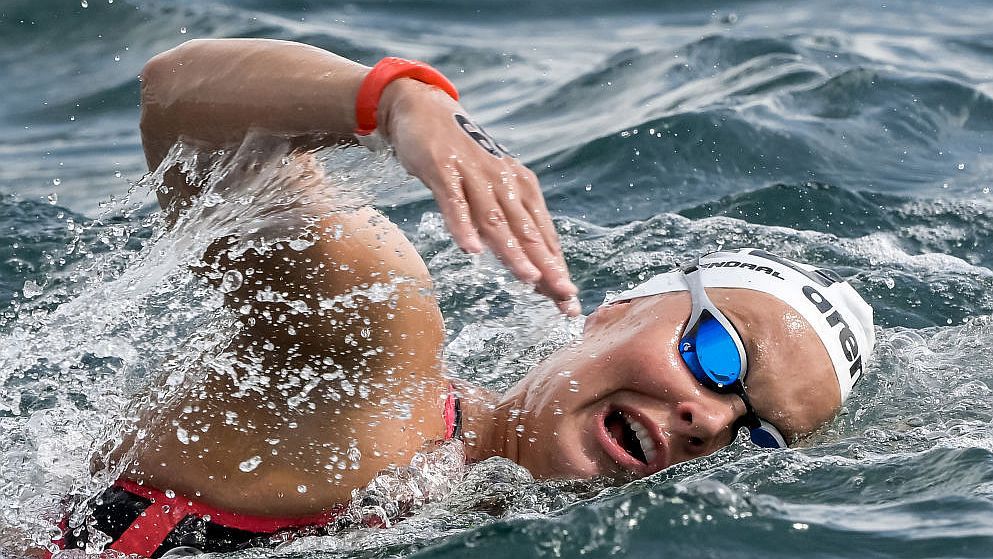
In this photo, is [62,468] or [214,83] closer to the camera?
[214,83]

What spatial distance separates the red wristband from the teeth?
117 cm

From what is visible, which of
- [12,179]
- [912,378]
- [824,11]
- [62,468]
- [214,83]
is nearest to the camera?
[214,83]

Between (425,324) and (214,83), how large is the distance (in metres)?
0.92

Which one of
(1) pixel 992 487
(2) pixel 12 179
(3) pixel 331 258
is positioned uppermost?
(3) pixel 331 258

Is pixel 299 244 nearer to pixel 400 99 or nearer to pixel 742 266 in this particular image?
pixel 400 99

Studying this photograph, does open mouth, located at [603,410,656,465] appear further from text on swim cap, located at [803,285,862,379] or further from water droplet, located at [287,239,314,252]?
water droplet, located at [287,239,314,252]

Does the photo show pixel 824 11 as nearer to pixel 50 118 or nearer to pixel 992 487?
pixel 50 118

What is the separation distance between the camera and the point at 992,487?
3303 millimetres

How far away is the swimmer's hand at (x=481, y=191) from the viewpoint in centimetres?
243

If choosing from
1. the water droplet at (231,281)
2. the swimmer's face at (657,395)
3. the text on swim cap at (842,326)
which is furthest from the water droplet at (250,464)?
the text on swim cap at (842,326)

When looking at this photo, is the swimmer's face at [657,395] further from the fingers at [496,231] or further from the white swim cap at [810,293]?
the fingers at [496,231]

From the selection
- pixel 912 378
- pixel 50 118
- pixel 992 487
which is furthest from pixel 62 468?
pixel 50 118

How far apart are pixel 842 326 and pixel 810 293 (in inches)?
5.9

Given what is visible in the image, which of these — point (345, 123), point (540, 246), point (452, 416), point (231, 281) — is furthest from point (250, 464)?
point (540, 246)
